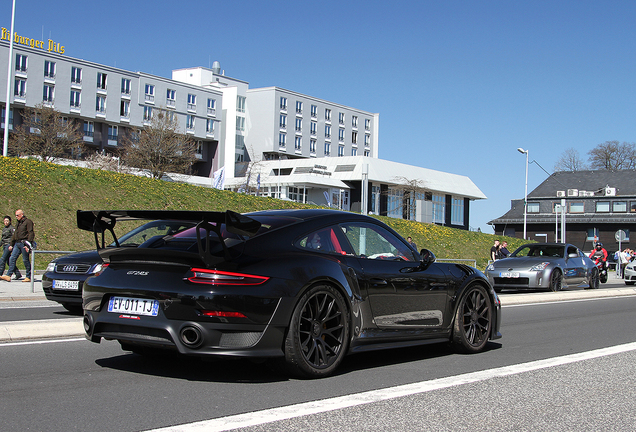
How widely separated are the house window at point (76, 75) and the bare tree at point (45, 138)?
13.5 meters

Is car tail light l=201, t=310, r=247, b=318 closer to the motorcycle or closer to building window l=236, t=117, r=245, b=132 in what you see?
the motorcycle

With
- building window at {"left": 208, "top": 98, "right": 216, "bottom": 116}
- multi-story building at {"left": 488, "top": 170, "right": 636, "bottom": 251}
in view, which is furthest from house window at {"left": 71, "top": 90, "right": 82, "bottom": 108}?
multi-story building at {"left": 488, "top": 170, "right": 636, "bottom": 251}

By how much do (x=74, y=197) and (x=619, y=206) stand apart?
6591 centimetres

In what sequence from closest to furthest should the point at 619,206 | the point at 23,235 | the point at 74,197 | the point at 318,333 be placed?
the point at 318,333, the point at 23,235, the point at 74,197, the point at 619,206

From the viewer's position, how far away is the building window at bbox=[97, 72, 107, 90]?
3081 inches

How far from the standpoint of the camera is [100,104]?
78.4m

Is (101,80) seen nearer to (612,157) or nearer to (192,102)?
(192,102)

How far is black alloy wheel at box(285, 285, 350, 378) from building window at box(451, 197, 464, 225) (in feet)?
266

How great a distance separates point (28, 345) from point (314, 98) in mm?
97851

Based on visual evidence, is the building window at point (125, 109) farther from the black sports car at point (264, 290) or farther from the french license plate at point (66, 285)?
the black sports car at point (264, 290)

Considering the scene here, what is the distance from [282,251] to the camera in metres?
5.45

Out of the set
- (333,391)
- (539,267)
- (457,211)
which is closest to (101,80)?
(457,211)

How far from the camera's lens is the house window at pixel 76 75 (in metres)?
75.7

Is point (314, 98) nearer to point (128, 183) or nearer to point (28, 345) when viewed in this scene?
point (128, 183)
